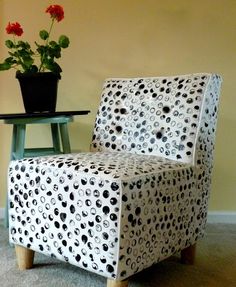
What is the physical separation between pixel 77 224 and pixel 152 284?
1.28ft

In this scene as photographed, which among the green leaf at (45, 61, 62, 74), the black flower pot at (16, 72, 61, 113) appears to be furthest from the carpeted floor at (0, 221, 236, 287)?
the green leaf at (45, 61, 62, 74)

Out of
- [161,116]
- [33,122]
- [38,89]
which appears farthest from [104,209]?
[38,89]

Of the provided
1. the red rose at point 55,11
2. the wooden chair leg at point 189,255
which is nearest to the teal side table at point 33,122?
the red rose at point 55,11

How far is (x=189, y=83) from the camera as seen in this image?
5.29ft

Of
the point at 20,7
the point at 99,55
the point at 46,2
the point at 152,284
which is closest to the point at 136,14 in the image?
the point at 99,55

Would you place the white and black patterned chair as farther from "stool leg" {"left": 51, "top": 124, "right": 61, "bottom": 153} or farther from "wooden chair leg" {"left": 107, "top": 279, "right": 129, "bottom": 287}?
"stool leg" {"left": 51, "top": 124, "right": 61, "bottom": 153}

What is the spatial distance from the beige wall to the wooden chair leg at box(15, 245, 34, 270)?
806mm

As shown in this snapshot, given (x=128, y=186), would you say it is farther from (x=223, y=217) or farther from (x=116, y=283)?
(x=223, y=217)

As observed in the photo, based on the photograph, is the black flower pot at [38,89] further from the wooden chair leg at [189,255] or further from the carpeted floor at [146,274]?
the wooden chair leg at [189,255]

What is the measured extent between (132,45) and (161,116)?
700 millimetres

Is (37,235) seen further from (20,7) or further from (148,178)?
(20,7)

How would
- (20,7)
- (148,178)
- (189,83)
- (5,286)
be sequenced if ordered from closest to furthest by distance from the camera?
(148,178), (5,286), (189,83), (20,7)

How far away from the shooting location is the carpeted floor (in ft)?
4.71

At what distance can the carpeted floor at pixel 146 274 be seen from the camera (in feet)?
4.71
